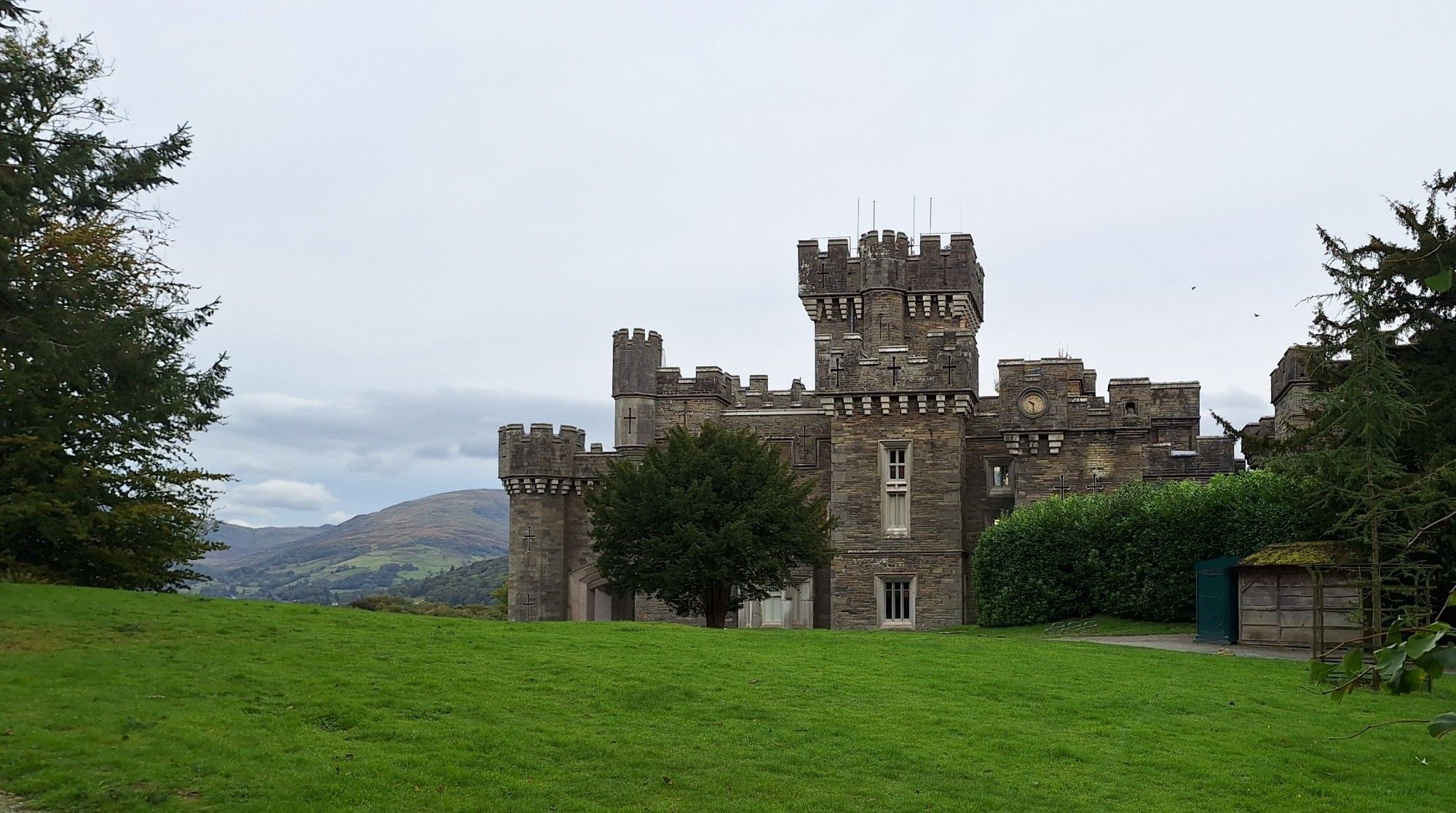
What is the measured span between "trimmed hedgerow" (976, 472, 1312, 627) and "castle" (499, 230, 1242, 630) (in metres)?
3.07

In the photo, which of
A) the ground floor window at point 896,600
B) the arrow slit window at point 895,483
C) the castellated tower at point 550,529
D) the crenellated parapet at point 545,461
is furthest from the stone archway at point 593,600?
the arrow slit window at point 895,483

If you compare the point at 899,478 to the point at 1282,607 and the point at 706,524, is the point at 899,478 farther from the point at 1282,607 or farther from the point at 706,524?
the point at 1282,607

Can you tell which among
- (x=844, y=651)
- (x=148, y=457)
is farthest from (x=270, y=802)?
(x=148, y=457)

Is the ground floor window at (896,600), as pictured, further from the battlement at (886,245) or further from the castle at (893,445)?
the battlement at (886,245)

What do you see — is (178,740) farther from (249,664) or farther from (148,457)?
(148,457)

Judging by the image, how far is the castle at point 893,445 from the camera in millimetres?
42281

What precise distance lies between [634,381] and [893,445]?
44.8ft

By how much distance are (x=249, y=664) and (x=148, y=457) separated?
10805 millimetres

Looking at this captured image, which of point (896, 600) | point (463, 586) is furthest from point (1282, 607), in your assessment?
point (463, 586)

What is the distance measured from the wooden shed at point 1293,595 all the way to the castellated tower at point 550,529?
83.2ft

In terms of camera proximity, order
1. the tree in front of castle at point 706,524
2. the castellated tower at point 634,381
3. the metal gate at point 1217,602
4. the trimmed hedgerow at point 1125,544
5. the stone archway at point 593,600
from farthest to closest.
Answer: the castellated tower at point 634,381 → the stone archway at point 593,600 → the trimmed hedgerow at point 1125,544 → the tree in front of castle at point 706,524 → the metal gate at point 1217,602

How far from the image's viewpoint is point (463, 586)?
153625 millimetres

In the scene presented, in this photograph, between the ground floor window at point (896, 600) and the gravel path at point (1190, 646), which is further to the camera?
the ground floor window at point (896, 600)

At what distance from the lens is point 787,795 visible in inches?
550
